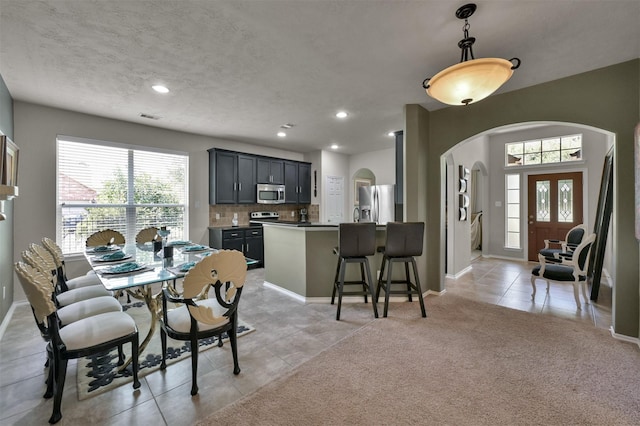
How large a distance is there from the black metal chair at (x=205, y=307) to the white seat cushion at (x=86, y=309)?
486 millimetres

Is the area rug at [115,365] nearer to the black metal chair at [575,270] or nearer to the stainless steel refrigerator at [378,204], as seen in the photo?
the black metal chair at [575,270]

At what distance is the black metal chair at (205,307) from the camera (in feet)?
5.80

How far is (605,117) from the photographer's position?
262 centimetres

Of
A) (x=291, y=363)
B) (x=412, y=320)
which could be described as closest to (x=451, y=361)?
(x=412, y=320)

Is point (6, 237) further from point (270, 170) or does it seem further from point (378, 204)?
point (378, 204)

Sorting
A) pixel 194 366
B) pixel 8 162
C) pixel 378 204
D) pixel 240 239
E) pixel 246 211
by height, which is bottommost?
pixel 194 366

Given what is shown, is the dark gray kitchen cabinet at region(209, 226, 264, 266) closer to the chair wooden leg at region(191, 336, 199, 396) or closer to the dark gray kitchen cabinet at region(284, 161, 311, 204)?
the dark gray kitchen cabinet at region(284, 161, 311, 204)

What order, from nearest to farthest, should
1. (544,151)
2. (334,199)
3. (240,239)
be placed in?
1. (240,239)
2. (544,151)
3. (334,199)

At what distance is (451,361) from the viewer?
2.22 m

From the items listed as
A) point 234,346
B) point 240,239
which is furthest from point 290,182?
point 234,346

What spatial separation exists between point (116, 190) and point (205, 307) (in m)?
3.55

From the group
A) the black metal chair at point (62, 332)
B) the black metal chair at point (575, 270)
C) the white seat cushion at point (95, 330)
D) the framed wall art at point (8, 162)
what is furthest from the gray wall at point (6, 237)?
the black metal chair at point (575, 270)

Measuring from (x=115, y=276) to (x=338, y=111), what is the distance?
3280 mm

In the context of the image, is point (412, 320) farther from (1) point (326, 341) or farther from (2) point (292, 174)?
(2) point (292, 174)
